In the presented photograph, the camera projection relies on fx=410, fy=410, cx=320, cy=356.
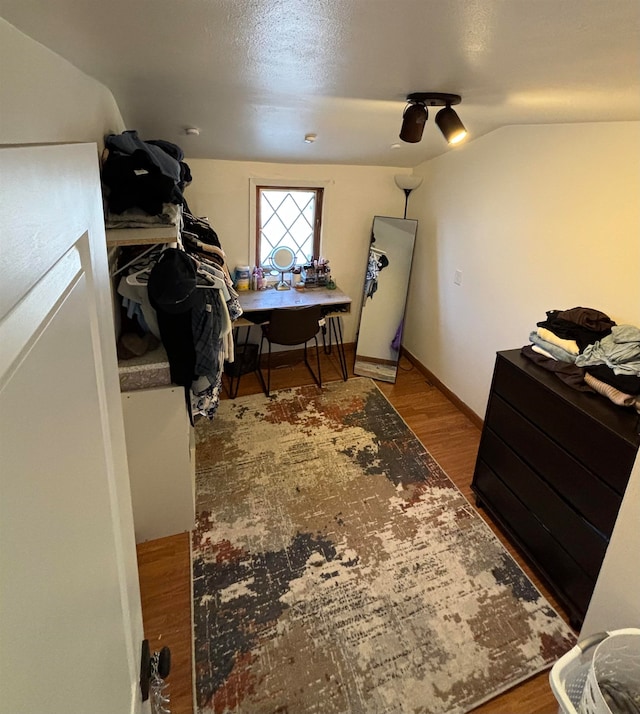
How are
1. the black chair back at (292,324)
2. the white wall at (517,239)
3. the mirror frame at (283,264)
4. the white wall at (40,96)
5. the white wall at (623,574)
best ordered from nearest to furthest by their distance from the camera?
the white wall at (40,96) < the white wall at (623,574) < the white wall at (517,239) < the black chair back at (292,324) < the mirror frame at (283,264)

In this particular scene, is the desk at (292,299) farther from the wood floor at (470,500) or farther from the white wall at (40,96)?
the white wall at (40,96)

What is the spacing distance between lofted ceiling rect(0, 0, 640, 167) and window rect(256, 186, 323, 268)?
4.60ft

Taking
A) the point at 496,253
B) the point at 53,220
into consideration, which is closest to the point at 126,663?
the point at 53,220

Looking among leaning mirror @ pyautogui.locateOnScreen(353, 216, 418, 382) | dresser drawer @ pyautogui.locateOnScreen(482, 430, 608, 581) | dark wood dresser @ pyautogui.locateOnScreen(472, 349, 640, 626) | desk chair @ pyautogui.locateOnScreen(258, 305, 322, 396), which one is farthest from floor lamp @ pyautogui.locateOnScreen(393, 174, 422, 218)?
dresser drawer @ pyautogui.locateOnScreen(482, 430, 608, 581)

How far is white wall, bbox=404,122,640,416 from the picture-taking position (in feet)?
6.66

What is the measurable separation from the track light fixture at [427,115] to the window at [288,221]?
1932 millimetres

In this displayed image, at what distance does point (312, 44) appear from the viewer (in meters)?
1.02

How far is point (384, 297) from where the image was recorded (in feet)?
12.3

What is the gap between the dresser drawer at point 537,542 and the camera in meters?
1.74

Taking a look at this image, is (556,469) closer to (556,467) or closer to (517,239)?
(556,467)

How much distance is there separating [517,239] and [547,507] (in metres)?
1.62

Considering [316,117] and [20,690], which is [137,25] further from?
[316,117]

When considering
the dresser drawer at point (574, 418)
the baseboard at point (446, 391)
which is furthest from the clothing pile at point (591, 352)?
the baseboard at point (446, 391)

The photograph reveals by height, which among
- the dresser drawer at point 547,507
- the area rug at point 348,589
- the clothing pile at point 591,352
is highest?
the clothing pile at point 591,352
